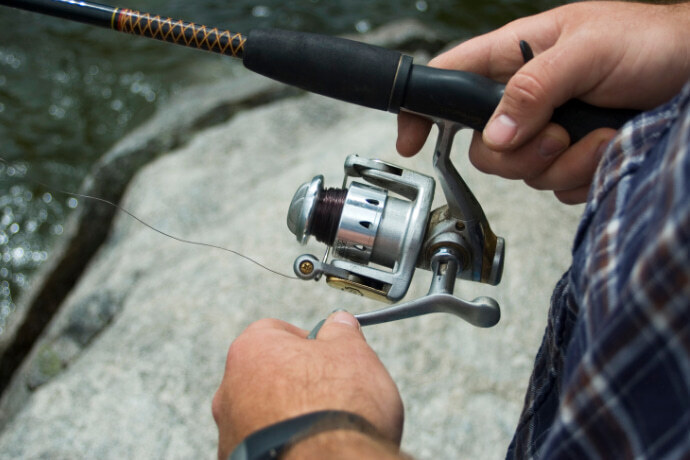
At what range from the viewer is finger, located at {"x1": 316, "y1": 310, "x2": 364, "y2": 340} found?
115cm

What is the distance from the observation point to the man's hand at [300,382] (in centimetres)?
96

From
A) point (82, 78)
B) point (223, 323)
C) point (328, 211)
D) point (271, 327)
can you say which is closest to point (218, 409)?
point (271, 327)

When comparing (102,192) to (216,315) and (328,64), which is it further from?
(328,64)

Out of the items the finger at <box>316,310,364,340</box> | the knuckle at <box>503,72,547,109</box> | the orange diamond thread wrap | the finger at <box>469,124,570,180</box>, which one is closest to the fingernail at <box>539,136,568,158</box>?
the finger at <box>469,124,570,180</box>

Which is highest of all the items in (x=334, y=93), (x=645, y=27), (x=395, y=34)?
(x=395, y=34)

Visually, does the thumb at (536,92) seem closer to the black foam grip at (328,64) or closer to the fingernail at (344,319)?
the black foam grip at (328,64)

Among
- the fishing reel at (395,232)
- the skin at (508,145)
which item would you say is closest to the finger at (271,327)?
the skin at (508,145)

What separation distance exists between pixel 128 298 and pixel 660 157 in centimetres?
253

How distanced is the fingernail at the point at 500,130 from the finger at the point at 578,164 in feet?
0.45

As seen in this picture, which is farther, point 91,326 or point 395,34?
point 395,34

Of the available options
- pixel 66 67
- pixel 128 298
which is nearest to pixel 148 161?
pixel 128 298

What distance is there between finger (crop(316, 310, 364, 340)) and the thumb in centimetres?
45

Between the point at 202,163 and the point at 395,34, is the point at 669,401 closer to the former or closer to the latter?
the point at 202,163

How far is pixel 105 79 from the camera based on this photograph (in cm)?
518
